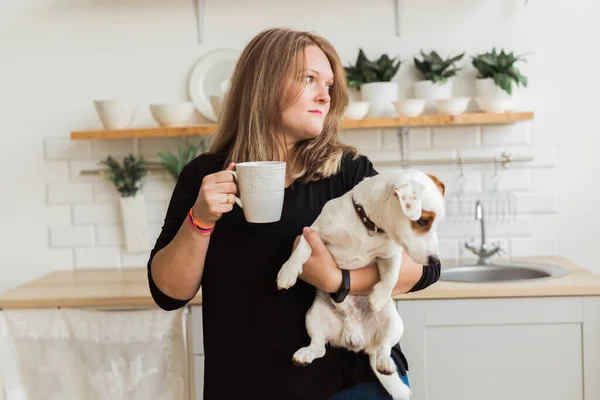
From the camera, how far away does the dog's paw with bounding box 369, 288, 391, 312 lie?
1.43 m

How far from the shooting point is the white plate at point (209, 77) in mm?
3035

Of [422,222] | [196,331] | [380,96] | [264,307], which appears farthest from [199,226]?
[380,96]

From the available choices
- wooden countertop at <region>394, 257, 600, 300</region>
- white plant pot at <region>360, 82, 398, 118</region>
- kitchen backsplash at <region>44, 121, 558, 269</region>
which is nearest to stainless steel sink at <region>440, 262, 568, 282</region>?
kitchen backsplash at <region>44, 121, 558, 269</region>

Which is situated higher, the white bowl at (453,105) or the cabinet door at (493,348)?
the white bowl at (453,105)

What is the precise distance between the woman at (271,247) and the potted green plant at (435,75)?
138cm

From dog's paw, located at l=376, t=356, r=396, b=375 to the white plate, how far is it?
1.79 metres

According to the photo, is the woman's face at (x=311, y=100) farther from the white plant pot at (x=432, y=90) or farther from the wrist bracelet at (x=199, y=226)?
the white plant pot at (x=432, y=90)

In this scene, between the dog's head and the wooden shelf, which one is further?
the wooden shelf

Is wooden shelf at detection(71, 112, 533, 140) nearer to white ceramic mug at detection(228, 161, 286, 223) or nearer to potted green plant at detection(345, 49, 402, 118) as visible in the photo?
potted green plant at detection(345, 49, 402, 118)

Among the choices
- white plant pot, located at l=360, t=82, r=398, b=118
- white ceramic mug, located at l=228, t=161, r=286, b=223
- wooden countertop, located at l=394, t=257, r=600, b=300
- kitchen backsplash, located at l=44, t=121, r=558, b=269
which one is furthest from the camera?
kitchen backsplash, located at l=44, t=121, r=558, b=269

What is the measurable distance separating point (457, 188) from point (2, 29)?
6.64 ft

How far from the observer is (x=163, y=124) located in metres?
2.94

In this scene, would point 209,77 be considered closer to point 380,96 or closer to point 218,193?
point 380,96

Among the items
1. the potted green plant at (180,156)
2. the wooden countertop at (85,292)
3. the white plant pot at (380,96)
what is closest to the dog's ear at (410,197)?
the wooden countertop at (85,292)
